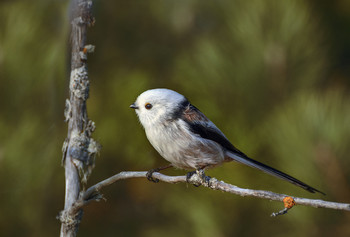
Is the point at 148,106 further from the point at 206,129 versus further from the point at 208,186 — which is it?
the point at 208,186

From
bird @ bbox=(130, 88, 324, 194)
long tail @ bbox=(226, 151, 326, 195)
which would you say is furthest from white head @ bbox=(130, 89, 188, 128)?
long tail @ bbox=(226, 151, 326, 195)

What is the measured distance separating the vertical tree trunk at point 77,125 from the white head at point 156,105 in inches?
10.3

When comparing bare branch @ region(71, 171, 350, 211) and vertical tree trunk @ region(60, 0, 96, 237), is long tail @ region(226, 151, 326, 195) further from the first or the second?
vertical tree trunk @ region(60, 0, 96, 237)

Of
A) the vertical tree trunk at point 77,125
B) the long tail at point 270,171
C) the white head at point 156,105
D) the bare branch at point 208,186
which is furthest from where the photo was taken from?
the white head at point 156,105

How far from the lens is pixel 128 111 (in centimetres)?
95

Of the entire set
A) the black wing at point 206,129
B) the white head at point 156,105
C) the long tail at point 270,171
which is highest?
the white head at point 156,105

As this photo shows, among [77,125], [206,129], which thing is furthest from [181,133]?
[77,125]

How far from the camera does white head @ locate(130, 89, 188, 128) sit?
2.86ft

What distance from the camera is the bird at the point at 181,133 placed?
0.85 metres

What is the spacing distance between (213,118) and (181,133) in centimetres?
8

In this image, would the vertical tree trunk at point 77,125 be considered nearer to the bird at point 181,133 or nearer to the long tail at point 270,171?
the bird at point 181,133

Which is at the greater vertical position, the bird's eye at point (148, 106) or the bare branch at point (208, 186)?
the bird's eye at point (148, 106)

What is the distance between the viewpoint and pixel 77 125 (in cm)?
61

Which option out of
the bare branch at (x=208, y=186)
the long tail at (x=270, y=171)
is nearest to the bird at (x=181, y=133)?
the long tail at (x=270, y=171)
